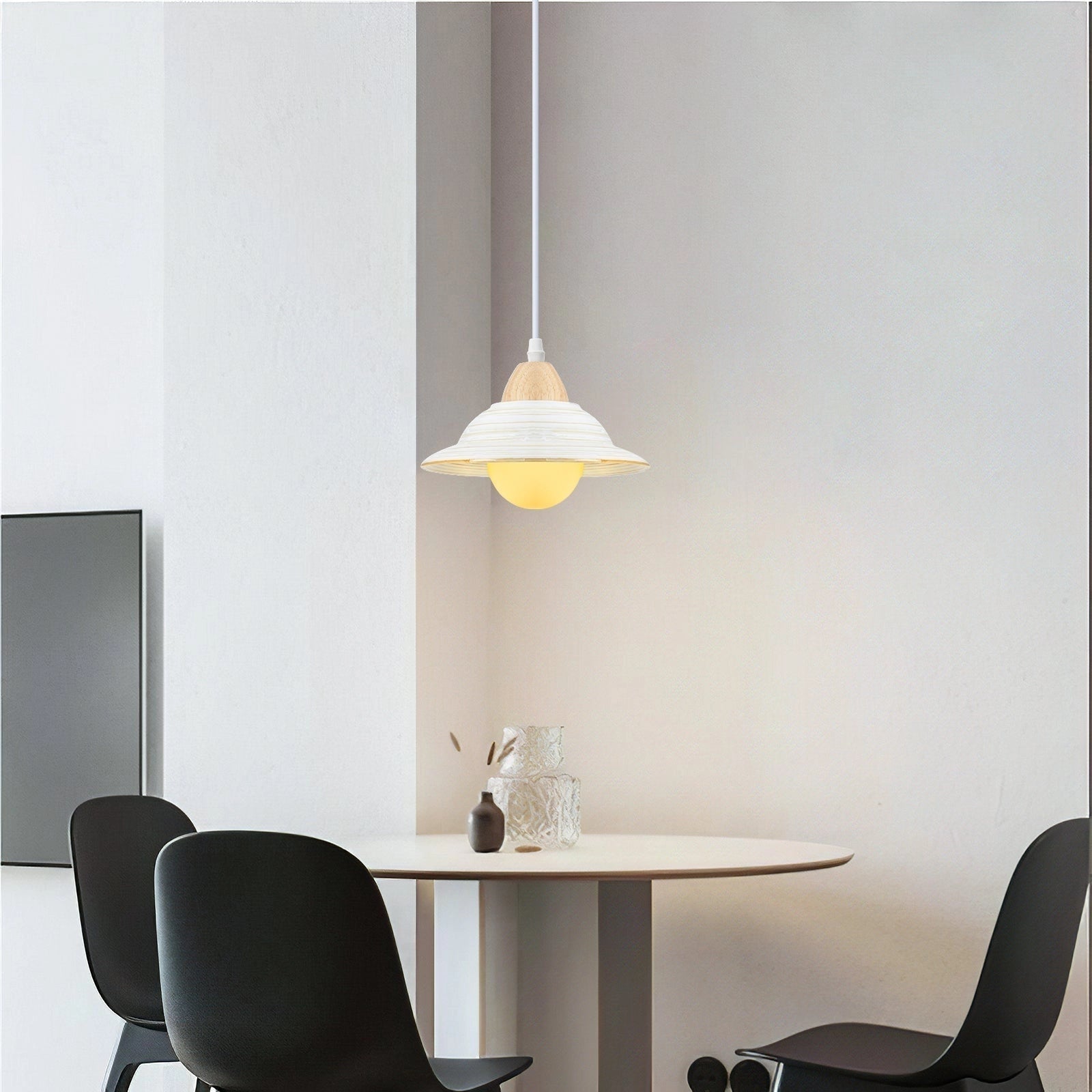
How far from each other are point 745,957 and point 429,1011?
30.4 inches

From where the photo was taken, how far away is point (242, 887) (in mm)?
1974

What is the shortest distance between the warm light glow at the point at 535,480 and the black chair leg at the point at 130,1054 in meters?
1.30

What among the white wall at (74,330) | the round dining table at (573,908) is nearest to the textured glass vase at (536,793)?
the round dining table at (573,908)

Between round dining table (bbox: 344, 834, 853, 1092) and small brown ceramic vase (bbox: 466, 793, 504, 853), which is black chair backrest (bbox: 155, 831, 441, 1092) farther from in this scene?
small brown ceramic vase (bbox: 466, 793, 504, 853)

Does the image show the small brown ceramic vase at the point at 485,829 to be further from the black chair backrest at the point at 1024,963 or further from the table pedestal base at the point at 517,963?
the black chair backrest at the point at 1024,963

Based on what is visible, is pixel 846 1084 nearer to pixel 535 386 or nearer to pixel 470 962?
pixel 470 962

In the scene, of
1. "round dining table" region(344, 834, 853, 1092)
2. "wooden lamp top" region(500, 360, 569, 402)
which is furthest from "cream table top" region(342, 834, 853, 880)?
"wooden lamp top" region(500, 360, 569, 402)

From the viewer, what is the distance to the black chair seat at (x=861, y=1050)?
2369 mm

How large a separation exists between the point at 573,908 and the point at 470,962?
25 centimetres

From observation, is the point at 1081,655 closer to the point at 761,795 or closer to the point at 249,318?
the point at 761,795

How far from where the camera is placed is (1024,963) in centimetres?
229

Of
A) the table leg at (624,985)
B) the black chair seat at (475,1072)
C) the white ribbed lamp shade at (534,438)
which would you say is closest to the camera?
the black chair seat at (475,1072)

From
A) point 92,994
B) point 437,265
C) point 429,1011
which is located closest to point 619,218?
point 437,265

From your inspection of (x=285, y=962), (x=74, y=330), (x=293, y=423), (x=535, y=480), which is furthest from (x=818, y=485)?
(x=74, y=330)
